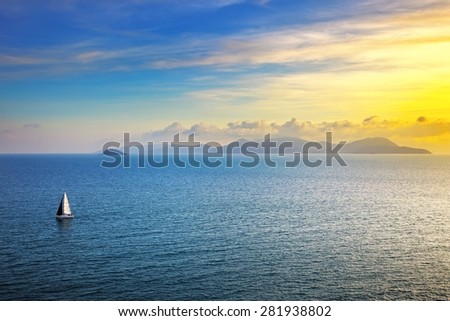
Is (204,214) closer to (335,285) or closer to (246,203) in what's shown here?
(246,203)

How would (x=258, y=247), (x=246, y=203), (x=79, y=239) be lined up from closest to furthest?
(x=258, y=247)
(x=79, y=239)
(x=246, y=203)

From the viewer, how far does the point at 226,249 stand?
41.1m

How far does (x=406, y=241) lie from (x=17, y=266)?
35.3m

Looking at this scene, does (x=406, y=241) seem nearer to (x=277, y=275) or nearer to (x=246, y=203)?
(x=277, y=275)

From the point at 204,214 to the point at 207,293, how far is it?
2770 centimetres

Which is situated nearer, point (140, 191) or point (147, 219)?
point (147, 219)

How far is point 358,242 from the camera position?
4359cm

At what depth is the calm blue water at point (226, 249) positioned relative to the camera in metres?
31.8

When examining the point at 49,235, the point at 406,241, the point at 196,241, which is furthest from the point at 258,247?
the point at 49,235

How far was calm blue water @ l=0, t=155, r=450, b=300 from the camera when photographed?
31750 mm
